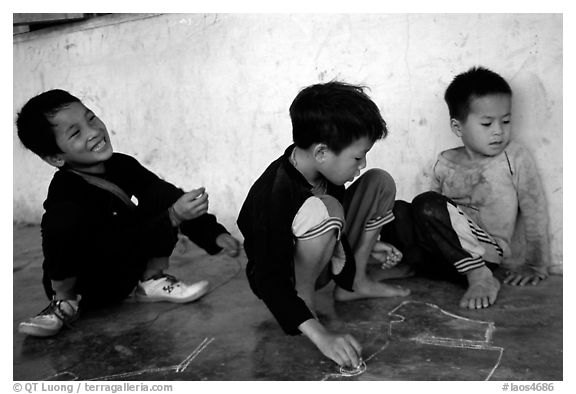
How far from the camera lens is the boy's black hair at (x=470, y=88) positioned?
1.98m

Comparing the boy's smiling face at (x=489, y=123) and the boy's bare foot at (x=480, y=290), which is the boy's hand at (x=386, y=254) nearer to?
the boy's bare foot at (x=480, y=290)

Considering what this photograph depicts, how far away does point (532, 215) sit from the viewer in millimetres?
2035

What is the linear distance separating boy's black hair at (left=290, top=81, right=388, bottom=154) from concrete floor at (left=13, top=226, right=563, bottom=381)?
1.79 ft

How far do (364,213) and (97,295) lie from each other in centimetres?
92

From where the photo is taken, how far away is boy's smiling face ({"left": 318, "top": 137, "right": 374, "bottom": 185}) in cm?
161

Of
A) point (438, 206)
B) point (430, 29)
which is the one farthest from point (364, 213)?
point (430, 29)

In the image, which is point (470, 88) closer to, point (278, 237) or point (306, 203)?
point (306, 203)

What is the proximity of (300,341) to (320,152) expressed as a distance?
53 cm

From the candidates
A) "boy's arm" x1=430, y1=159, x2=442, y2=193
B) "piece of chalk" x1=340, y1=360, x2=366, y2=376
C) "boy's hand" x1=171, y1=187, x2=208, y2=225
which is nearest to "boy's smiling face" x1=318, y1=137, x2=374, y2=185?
"boy's hand" x1=171, y1=187, x2=208, y2=225

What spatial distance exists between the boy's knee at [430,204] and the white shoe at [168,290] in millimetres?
776

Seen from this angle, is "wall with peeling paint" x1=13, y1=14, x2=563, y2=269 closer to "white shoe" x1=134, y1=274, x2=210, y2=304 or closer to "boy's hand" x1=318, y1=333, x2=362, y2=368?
"white shoe" x1=134, y1=274, x2=210, y2=304

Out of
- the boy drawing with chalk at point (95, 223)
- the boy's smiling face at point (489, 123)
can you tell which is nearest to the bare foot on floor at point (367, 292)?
the boy drawing with chalk at point (95, 223)

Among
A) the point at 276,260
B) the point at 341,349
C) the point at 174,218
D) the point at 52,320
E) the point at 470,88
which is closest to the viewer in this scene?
the point at 341,349

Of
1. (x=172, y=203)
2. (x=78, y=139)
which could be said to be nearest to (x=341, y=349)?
(x=172, y=203)
